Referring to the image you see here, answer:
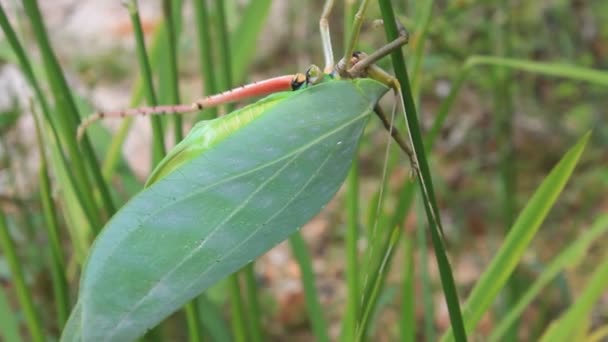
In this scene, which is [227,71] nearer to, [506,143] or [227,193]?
[227,193]

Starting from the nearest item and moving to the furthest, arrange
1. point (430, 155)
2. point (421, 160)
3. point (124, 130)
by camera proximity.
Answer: point (421, 160) < point (124, 130) < point (430, 155)

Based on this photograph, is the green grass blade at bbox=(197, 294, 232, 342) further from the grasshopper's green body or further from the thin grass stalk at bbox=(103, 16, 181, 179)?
the grasshopper's green body

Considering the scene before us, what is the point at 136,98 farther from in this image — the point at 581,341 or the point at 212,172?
the point at 581,341

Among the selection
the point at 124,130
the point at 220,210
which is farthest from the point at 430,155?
the point at 220,210

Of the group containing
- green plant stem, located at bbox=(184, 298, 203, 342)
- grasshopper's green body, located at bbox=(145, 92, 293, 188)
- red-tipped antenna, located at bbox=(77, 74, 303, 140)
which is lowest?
green plant stem, located at bbox=(184, 298, 203, 342)

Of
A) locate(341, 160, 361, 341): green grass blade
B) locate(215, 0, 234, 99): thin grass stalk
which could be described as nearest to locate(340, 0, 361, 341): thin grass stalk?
locate(341, 160, 361, 341): green grass blade

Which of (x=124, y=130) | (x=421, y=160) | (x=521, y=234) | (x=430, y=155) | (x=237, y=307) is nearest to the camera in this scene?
(x=421, y=160)

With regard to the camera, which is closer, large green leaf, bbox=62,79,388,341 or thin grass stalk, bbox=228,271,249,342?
large green leaf, bbox=62,79,388,341
